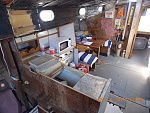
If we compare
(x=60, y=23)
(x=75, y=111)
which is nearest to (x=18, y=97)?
(x=75, y=111)

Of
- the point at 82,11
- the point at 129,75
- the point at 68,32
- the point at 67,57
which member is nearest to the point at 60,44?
the point at 67,57

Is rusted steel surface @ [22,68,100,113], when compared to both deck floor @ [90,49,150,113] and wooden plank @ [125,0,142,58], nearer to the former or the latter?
deck floor @ [90,49,150,113]

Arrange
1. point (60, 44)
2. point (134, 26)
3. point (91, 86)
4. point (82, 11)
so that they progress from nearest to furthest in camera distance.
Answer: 1. point (91, 86)
2. point (82, 11)
3. point (60, 44)
4. point (134, 26)

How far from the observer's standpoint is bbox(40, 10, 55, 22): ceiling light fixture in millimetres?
1486

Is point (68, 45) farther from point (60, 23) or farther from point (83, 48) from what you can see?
point (60, 23)

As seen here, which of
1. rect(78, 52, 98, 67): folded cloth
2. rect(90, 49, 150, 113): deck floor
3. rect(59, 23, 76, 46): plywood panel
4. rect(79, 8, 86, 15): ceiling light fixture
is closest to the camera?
rect(79, 8, 86, 15): ceiling light fixture

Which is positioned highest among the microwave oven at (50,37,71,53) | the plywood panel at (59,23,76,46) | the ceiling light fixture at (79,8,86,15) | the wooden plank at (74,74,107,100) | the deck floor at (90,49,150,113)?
the ceiling light fixture at (79,8,86,15)

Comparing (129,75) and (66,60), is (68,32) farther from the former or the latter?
(129,75)

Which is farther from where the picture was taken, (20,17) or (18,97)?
(18,97)

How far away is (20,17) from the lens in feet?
4.09

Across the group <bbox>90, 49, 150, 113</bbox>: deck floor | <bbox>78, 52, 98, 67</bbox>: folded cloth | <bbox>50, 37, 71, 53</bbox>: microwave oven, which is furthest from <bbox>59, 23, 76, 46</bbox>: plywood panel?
<bbox>90, 49, 150, 113</bbox>: deck floor

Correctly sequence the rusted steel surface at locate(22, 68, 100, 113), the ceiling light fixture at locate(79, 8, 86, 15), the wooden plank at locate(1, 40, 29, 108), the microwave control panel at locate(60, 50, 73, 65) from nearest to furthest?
1. the rusted steel surface at locate(22, 68, 100, 113)
2. the wooden plank at locate(1, 40, 29, 108)
3. the ceiling light fixture at locate(79, 8, 86, 15)
4. the microwave control panel at locate(60, 50, 73, 65)

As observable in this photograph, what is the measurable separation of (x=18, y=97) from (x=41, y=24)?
57.0 inches

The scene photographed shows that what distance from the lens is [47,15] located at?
1.56 meters
